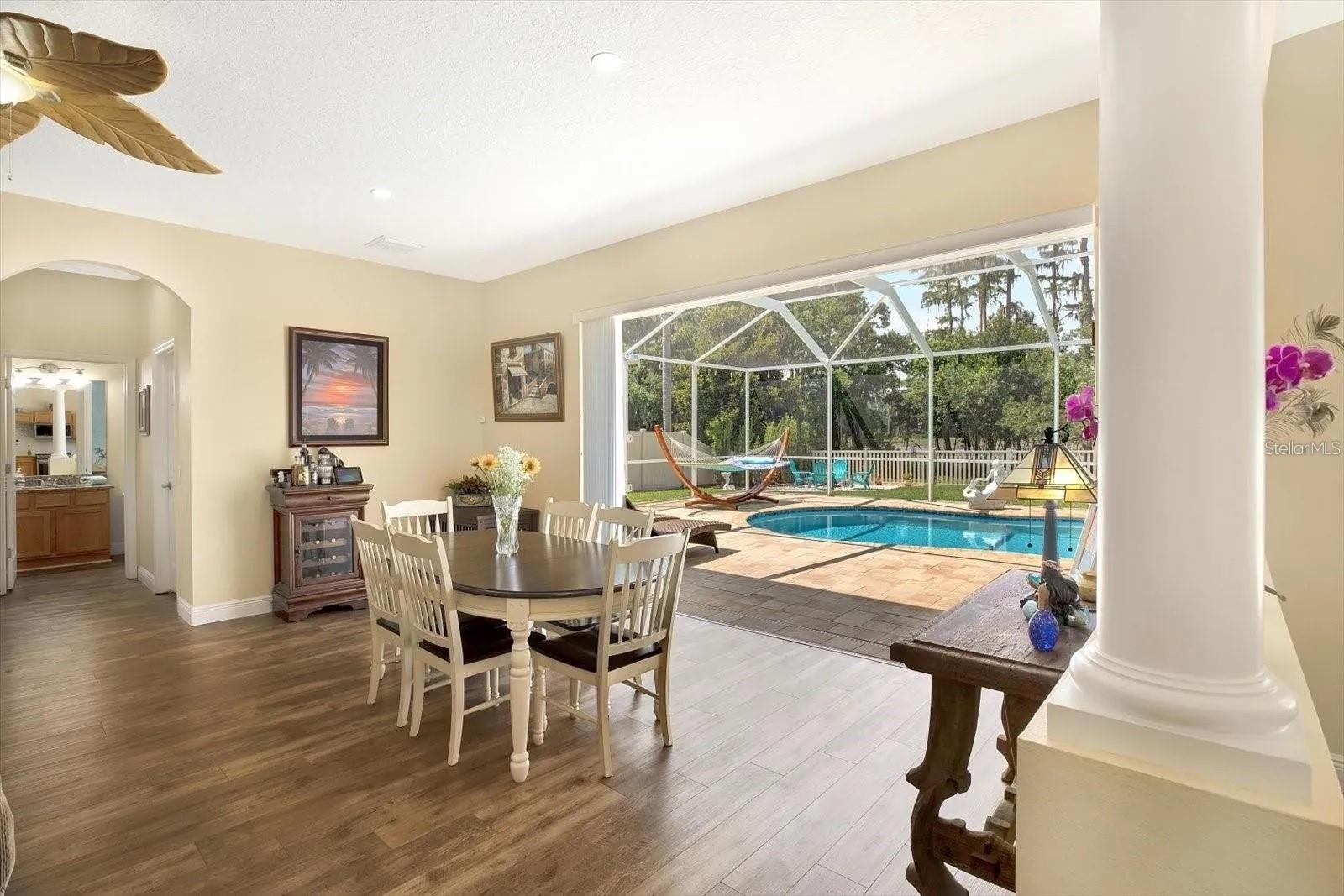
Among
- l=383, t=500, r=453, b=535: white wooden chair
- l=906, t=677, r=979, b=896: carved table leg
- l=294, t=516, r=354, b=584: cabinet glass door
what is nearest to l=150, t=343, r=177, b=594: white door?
l=294, t=516, r=354, b=584: cabinet glass door

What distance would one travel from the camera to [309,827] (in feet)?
7.21

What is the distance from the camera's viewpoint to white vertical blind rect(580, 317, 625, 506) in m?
5.00

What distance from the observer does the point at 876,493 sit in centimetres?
1220

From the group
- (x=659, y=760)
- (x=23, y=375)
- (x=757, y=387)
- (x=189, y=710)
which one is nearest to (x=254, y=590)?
(x=189, y=710)

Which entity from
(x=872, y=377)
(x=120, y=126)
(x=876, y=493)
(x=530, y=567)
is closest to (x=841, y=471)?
(x=876, y=493)

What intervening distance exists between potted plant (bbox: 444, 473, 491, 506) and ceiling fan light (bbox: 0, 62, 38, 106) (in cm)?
387

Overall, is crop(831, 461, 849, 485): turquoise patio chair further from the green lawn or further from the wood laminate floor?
the wood laminate floor

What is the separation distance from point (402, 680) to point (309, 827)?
0.77m

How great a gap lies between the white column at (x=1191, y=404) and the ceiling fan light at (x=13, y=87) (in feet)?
8.53

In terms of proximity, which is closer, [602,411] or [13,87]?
[13,87]

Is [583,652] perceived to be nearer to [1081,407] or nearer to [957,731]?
[957,731]

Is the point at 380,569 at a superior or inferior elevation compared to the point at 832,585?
superior

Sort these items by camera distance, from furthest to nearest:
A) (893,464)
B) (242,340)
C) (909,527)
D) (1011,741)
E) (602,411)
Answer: (893,464)
(909,527)
(602,411)
(242,340)
(1011,741)

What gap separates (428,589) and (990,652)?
2.01m
